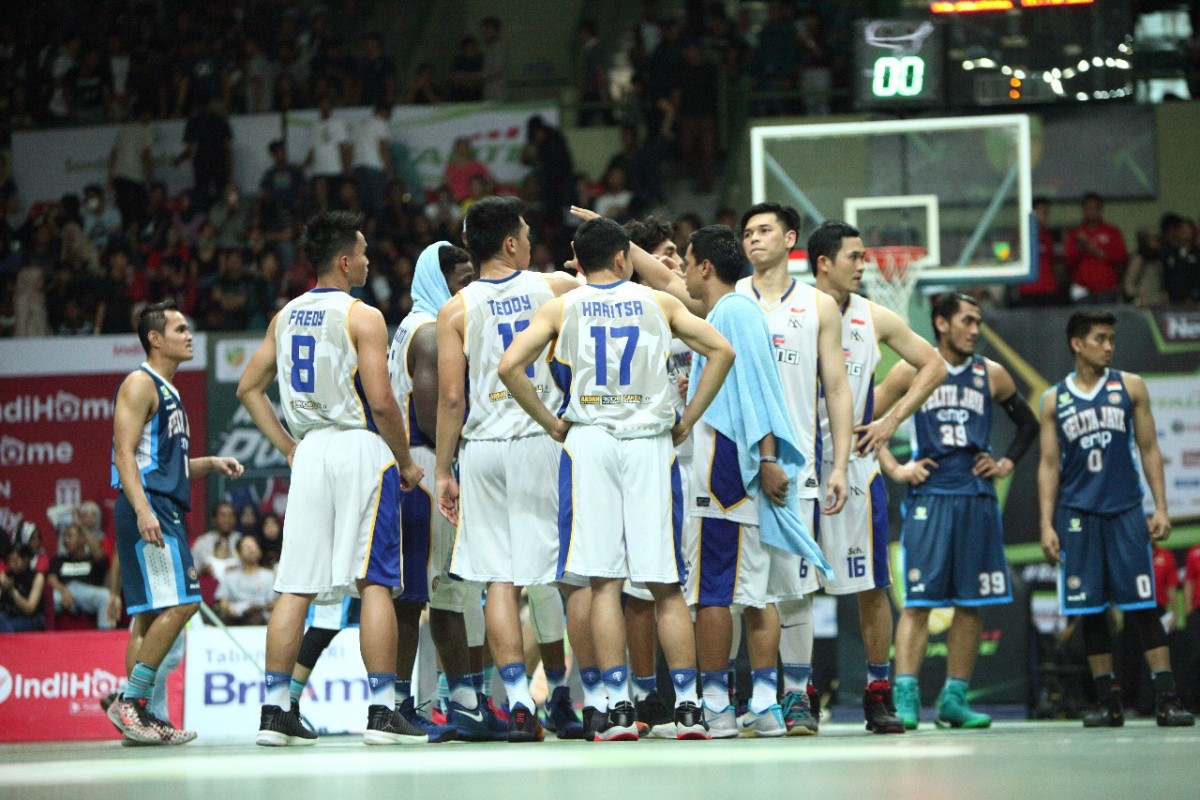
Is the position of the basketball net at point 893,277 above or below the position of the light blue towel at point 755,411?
above

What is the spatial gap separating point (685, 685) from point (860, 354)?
249 cm

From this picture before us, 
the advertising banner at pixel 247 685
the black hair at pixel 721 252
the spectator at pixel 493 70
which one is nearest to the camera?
the black hair at pixel 721 252

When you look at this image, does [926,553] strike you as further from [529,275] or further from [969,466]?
[529,275]

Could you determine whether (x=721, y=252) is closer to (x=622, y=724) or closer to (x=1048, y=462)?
(x=622, y=724)

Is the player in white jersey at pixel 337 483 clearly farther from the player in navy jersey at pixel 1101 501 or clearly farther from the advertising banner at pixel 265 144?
the advertising banner at pixel 265 144

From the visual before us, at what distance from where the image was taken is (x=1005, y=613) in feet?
43.5

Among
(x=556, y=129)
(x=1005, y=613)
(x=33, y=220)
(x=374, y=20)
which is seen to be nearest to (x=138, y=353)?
(x=33, y=220)

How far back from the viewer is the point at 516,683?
7465mm

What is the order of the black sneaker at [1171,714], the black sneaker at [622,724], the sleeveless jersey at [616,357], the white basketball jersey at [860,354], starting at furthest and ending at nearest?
the black sneaker at [1171,714] < the white basketball jersey at [860,354] < the sleeveless jersey at [616,357] < the black sneaker at [622,724]

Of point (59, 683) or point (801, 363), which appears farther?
point (59, 683)

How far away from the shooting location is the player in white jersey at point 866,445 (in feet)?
28.2

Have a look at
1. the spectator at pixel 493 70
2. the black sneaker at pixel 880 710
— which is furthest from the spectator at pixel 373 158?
the black sneaker at pixel 880 710

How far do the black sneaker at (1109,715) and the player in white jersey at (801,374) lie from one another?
71.9 inches

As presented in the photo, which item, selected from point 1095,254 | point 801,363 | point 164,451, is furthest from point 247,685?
point 1095,254
